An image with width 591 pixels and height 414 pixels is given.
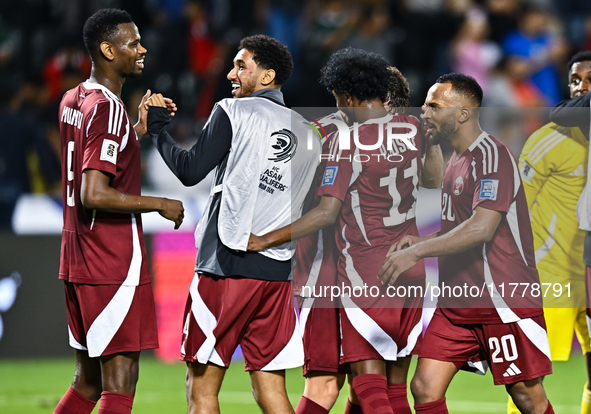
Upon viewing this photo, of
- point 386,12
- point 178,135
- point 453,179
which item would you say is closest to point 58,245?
point 178,135

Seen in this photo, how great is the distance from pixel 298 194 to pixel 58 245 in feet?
15.2

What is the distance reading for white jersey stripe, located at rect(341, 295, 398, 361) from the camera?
4.03 metres

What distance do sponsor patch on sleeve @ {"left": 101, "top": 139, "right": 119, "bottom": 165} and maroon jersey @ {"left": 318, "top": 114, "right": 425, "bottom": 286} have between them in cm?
114

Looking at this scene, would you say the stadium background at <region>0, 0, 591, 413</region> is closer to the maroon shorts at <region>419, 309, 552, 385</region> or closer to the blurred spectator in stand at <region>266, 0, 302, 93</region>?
the blurred spectator in stand at <region>266, 0, 302, 93</region>

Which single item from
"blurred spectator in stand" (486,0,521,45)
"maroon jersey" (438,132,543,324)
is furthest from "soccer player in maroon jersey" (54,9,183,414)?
"blurred spectator in stand" (486,0,521,45)

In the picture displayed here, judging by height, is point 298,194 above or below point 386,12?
below

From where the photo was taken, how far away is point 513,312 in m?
3.98

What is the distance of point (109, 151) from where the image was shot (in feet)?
12.1

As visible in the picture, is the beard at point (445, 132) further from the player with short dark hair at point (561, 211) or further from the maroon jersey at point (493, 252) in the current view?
the player with short dark hair at point (561, 211)

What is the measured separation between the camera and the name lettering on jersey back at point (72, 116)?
3804mm

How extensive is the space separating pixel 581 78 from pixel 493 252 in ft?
5.24

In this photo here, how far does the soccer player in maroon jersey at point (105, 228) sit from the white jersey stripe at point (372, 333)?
3.51 ft

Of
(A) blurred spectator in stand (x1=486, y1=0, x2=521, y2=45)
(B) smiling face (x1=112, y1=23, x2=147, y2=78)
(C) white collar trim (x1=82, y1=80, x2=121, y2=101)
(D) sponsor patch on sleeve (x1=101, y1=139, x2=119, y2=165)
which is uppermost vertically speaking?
(A) blurred spectator in stand (x1=486, y1=0, x2=521, y2=45)

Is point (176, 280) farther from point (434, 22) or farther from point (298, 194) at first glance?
point (434, 22)
